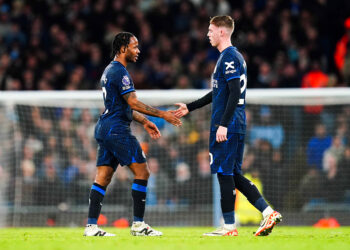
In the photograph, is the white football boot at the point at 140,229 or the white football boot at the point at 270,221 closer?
the white football boot at the point at 270,221

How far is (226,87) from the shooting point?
22.7 ft

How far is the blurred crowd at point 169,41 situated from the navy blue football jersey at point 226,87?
6284 mm

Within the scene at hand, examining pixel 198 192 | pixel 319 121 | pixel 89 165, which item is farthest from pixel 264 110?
pixel 89 165

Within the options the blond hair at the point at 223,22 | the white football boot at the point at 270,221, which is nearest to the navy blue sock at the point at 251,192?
the white football boot at the point at 270,221

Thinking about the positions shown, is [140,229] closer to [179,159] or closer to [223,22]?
[223,22]

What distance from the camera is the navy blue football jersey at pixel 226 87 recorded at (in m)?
6.79

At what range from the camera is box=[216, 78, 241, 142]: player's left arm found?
6684 mm

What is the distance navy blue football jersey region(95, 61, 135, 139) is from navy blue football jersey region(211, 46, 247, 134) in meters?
0.82

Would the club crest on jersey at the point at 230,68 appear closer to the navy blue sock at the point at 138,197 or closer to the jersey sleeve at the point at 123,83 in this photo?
the jersey sleeve at the point at 123,83

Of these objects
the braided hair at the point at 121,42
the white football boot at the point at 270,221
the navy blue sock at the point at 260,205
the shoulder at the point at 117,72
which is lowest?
the white football boot at the point at 270,221

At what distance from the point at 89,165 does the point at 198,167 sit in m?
1.76

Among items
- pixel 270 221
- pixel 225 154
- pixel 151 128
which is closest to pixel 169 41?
pixel 151 128

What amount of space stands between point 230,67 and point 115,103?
1175 millimetres

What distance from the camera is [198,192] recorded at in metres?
11.6
